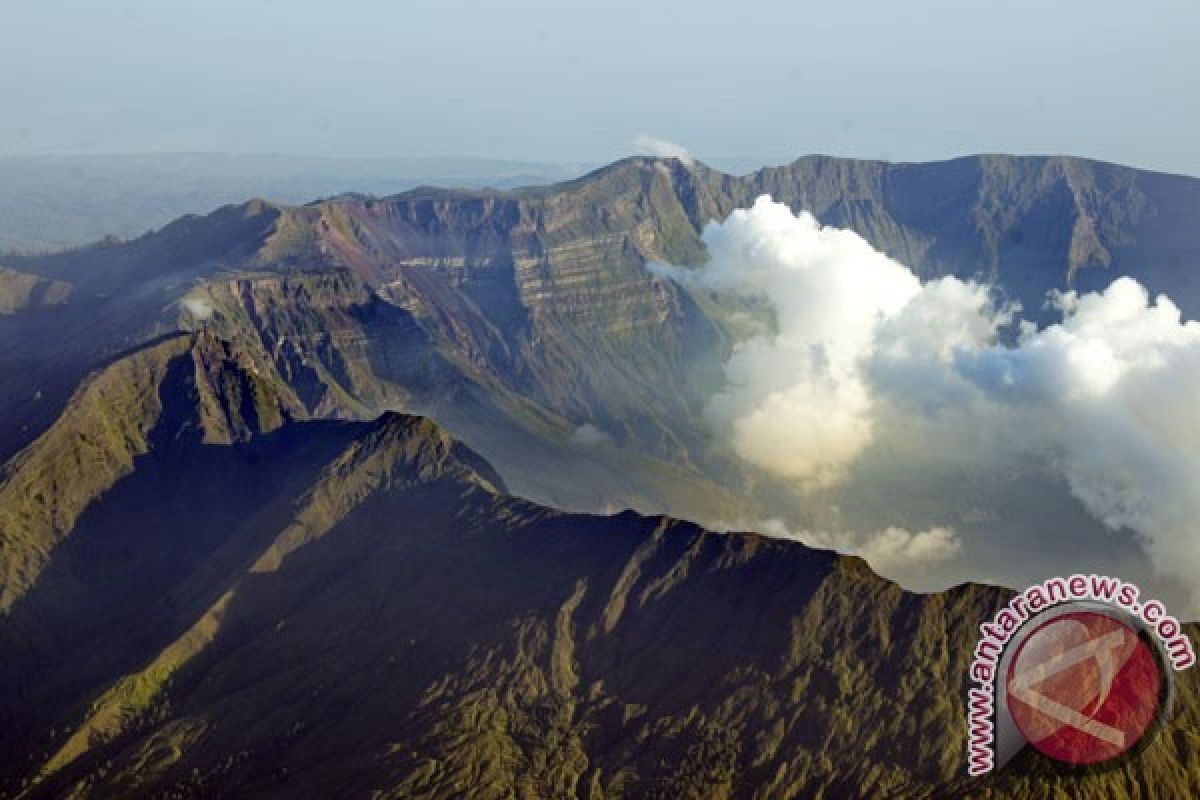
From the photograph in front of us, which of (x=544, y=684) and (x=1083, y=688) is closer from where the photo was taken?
(x=1083, y=688)

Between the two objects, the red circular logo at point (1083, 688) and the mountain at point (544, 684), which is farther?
the mountain at point (544, 684)

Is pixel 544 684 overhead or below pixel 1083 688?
below

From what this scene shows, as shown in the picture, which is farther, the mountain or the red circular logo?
the mountain

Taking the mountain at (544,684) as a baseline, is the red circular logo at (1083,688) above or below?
above

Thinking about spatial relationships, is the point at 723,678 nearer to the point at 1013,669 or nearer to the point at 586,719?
the point at 586,719

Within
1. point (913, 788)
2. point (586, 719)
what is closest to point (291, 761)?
point (586, 719)
